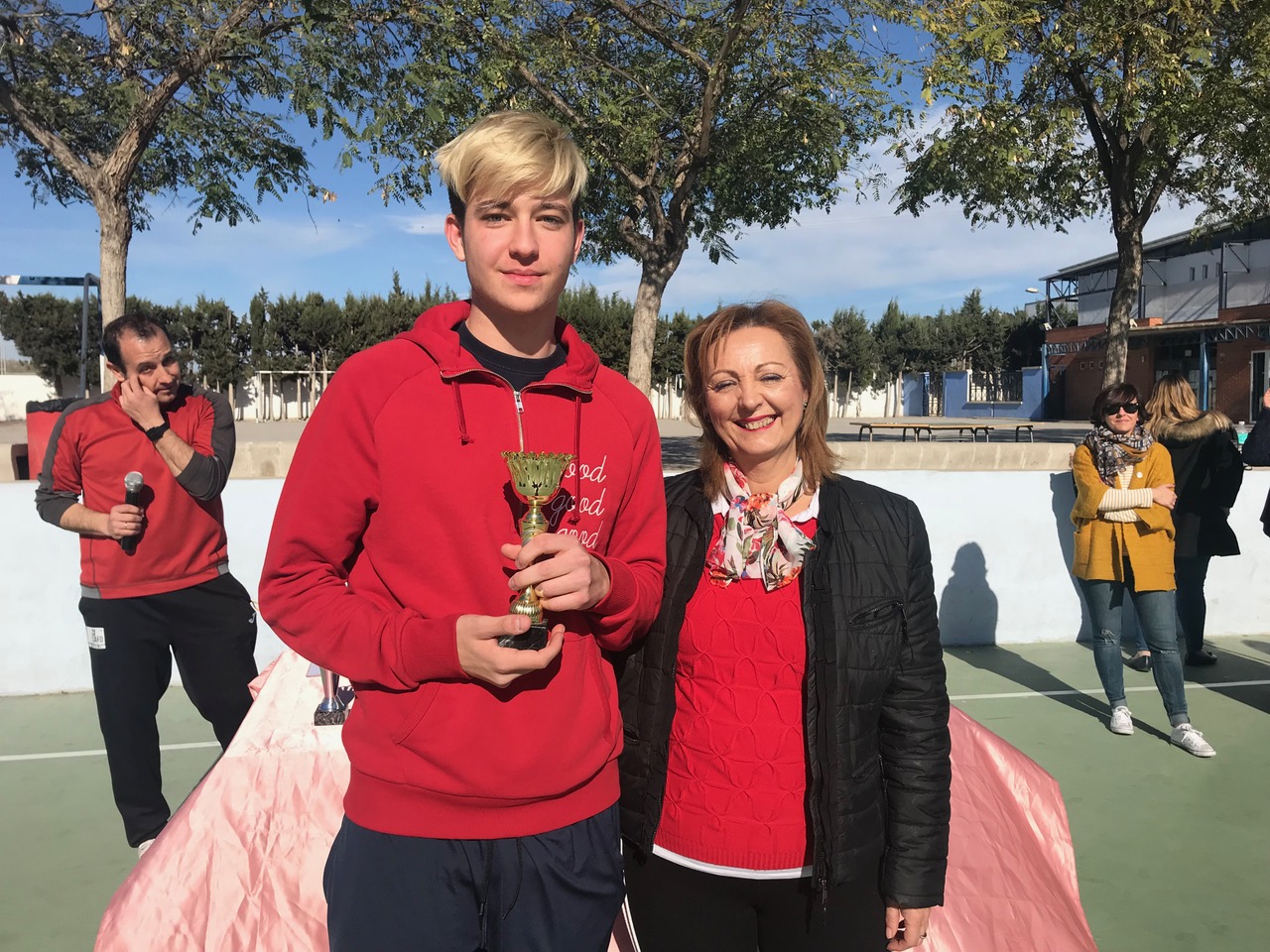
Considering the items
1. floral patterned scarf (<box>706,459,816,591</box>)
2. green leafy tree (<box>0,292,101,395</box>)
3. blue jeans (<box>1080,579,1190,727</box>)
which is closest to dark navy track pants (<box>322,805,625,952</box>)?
floral patterned scarf (<box>706,459,816,591</box>)

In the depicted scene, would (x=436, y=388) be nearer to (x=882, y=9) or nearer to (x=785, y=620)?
(x=785, y=620)

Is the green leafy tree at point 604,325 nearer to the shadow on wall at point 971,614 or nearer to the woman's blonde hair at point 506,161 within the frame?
the shadow on wall at point 971,614

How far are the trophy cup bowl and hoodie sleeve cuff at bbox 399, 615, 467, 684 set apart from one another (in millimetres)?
1808

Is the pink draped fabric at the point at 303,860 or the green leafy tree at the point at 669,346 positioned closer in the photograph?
the pink draped fabric at the point at 303,860

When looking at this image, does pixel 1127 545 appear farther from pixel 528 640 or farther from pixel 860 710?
pixel 528 640

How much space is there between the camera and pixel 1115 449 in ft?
16.6

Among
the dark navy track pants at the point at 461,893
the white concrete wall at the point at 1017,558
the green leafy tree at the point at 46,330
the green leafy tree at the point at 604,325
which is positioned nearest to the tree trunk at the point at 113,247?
the white concrete wall at the point at 1017,558

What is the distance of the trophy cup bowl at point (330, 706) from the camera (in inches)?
120

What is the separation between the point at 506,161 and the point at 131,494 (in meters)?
2.65

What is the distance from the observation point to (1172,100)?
29.8 feet

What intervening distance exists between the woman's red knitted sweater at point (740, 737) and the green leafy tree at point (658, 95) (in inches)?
270

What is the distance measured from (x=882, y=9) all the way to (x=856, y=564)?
8203mm

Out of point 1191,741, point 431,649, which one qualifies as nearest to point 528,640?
point 431,649

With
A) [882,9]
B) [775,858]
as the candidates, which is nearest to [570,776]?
[775,858]
